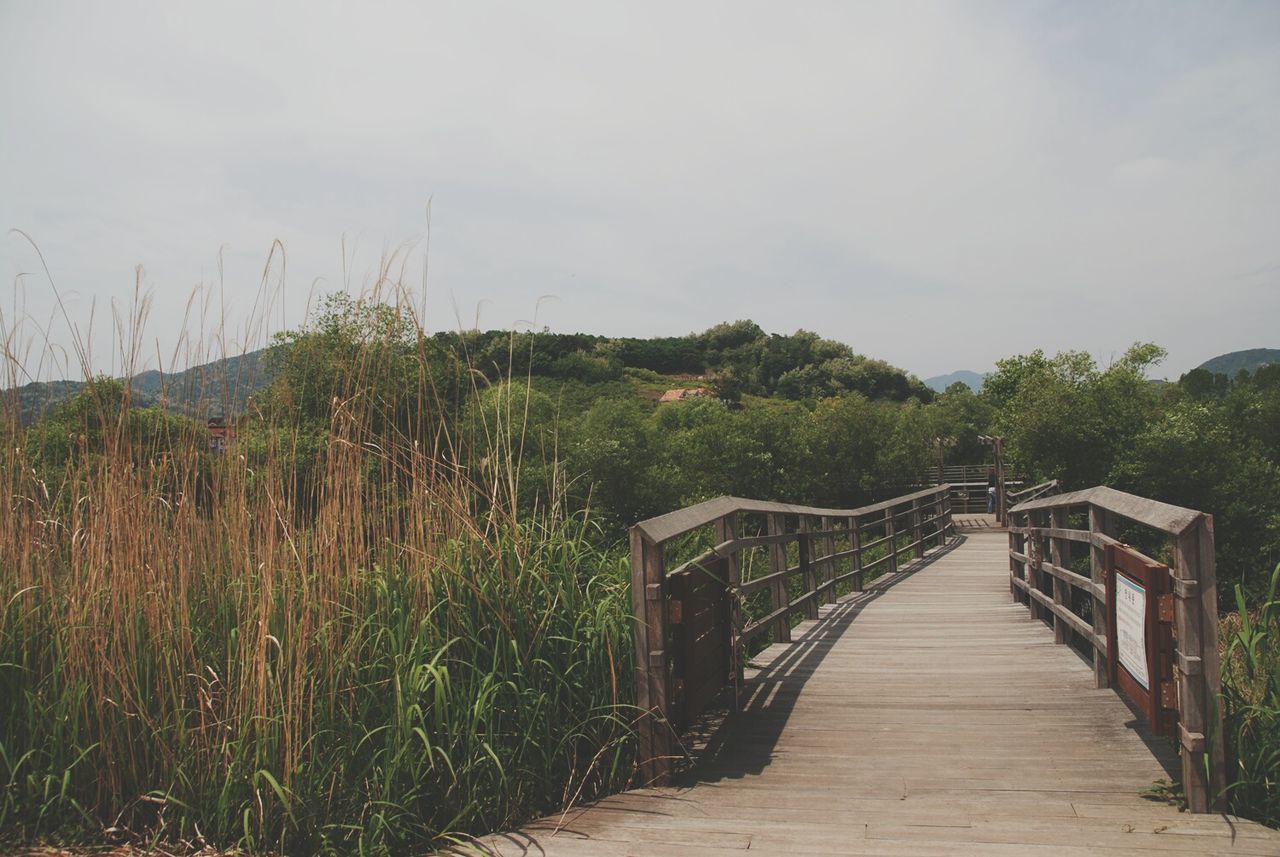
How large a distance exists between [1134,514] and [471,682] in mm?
2436

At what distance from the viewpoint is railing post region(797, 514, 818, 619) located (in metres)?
6.71

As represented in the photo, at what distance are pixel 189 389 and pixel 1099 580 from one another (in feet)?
13.5

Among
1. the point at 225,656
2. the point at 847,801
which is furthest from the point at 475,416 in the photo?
the point at 847,801

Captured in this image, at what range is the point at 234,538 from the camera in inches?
123

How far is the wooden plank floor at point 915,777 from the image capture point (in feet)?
8.46

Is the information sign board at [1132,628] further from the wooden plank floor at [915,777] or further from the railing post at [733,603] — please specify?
the railing post at [733,603]

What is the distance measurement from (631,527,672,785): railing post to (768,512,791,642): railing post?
2582 millimetres

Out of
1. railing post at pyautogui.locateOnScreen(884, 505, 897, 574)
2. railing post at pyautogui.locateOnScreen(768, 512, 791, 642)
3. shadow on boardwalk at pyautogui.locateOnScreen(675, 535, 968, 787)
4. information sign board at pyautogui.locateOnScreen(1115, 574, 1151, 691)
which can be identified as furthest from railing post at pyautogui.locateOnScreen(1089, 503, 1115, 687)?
railing post at pyautogui.locateOnScreen(884, 505, 897, 574)

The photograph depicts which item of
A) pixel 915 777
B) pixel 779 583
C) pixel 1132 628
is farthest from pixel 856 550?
pixel 915 777

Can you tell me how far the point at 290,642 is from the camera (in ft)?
9.03

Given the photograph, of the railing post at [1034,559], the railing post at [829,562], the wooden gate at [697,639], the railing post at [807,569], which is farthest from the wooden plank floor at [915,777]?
the railing post at [829,562]

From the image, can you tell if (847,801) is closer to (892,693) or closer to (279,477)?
(892,693)

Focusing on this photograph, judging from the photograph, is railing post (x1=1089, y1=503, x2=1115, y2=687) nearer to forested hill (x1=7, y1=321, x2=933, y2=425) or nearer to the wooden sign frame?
the wooden sign frame

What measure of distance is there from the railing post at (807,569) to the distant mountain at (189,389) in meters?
4.20
